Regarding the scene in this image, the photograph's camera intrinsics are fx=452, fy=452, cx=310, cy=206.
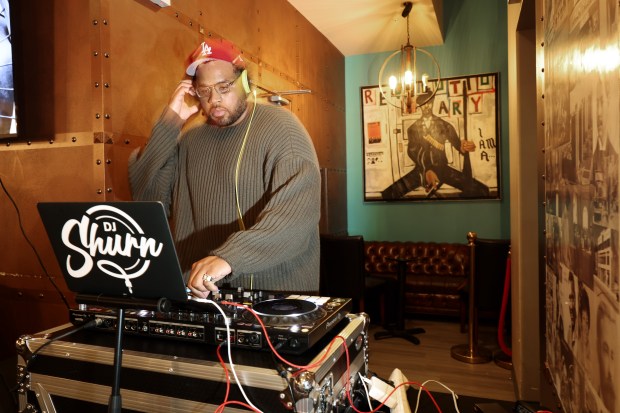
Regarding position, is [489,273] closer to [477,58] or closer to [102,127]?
[477,58]

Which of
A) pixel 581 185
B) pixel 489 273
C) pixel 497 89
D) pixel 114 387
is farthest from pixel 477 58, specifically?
pixel 114 387

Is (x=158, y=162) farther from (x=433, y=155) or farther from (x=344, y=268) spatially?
(x=433, y=155)

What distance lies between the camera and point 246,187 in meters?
1.52

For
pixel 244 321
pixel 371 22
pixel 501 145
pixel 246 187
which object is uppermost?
pixel 371 22

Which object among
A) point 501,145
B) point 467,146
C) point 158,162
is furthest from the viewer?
point 467,146

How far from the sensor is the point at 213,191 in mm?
1556

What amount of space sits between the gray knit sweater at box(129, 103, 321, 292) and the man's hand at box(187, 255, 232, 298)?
180 millimetres

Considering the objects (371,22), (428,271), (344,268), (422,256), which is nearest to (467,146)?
(422,256)

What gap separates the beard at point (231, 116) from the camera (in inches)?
60.5

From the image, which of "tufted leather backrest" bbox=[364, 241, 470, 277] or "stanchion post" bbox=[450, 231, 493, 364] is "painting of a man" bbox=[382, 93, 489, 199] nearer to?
"tufted leather backrest" bbox=[364, 241, 470, 277]

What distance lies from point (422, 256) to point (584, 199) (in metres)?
4.36

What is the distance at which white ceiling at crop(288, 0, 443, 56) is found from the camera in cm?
395

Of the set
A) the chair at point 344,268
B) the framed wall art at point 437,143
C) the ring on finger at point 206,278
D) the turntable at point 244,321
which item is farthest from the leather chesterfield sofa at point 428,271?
the ring on finger at point 206,278

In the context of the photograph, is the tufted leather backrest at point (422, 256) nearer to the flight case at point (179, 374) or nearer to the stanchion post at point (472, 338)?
the stanchion post at point (472, 338)
